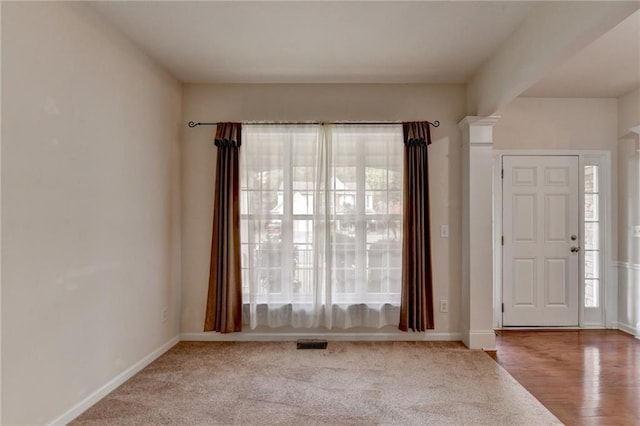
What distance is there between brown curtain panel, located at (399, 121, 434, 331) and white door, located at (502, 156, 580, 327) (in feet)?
3.90

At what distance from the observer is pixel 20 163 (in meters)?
1.87

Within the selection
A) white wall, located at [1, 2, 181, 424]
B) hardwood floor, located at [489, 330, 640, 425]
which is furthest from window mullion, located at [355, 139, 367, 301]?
white wall, located at [1, 2, 181, 424]

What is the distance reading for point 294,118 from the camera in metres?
3.73

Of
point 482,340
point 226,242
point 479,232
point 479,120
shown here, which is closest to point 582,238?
point 479,232

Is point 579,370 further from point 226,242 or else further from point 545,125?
point 226,242

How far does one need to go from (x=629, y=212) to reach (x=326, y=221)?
11.2 ft

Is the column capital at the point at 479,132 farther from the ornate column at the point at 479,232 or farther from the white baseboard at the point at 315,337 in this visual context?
the white baseboard at the point at 315,337

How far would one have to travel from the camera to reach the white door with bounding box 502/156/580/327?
13.6ft

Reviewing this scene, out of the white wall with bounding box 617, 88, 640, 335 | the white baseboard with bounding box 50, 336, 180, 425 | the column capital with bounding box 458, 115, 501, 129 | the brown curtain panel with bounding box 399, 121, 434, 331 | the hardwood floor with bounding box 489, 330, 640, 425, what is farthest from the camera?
the white wall with bounding box 617, 88, 640, 335

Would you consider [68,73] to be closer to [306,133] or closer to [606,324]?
[306,133]

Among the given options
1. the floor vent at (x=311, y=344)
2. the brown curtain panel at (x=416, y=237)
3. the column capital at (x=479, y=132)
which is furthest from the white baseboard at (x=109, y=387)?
the column capital at (x=479, y=132)

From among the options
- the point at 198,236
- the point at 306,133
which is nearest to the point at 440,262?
the point at 306,133

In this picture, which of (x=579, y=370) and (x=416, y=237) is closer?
(x=579, y=370)

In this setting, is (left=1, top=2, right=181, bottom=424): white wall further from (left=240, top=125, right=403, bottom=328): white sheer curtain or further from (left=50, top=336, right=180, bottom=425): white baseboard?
(left=240, top=125, right=403, bottom=328): white sheer curtain
